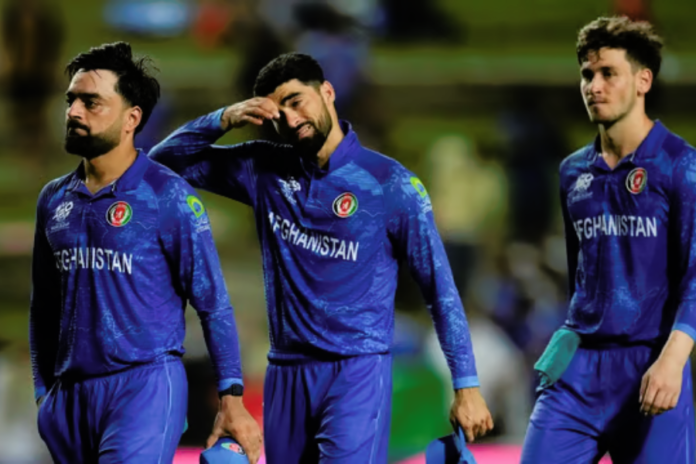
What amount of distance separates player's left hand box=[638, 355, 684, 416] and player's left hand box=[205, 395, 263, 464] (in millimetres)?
1277

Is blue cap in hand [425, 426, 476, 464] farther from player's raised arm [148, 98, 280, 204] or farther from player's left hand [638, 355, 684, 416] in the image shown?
player's raised arm [148, 98, 280, 204]

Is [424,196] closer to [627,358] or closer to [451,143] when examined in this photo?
[627,358]

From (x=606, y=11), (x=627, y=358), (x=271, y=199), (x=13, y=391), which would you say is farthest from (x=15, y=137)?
(x=627, y=358)

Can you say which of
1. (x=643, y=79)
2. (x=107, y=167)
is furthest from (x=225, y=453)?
(x=643, y=79)

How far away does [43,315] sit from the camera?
14.6ft

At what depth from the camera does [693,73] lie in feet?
35.1

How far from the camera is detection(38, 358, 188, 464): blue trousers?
4.09 m

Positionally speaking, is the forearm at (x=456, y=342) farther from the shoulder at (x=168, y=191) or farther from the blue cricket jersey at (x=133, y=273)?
the shoulder at (x=168, y=191)

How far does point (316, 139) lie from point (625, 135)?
1.12m

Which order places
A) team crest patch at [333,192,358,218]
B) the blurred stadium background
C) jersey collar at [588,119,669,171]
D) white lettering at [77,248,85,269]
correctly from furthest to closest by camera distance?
the blurred stadium background → jersey collar at [588,119,669,171] → team crest patch at [333,192,358,218] → white lettering at [77,248,85,269]

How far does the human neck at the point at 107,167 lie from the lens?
432 cm

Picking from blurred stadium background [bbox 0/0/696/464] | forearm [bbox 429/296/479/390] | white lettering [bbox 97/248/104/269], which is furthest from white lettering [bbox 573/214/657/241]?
blurred stadium background [bbox 0/0/696/464]

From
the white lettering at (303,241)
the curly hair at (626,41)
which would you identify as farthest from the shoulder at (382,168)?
the curly hair at (626,41)

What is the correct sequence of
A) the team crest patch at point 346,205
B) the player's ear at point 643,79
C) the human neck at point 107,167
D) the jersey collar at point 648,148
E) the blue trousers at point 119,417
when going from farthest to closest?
the player's ear at point 643,79 < the jersey collar at point 648,148 < the team crest patch at point 346,205 < the human neck at point 107,167 < the blue trousers at point 119,417
